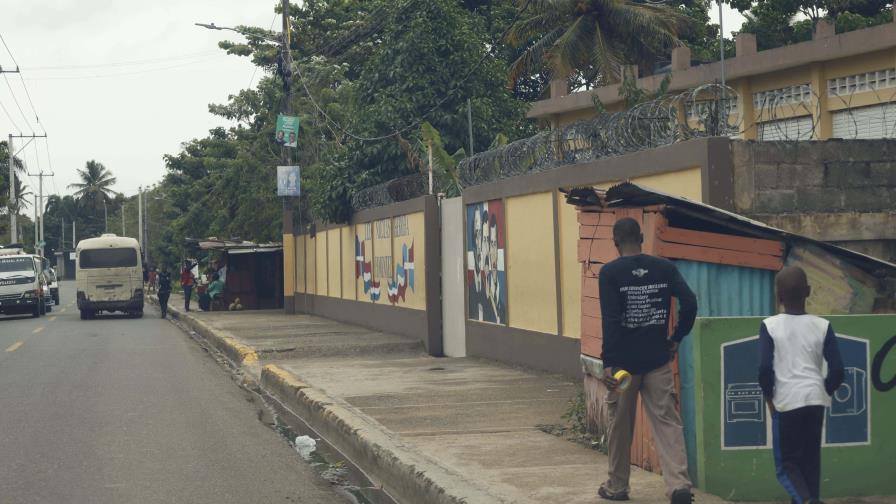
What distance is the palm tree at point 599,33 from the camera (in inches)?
1283

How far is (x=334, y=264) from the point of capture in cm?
2850

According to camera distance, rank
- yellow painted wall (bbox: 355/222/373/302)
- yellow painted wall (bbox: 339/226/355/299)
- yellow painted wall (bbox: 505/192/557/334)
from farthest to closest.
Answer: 1. yellow painted wall (bbox: 339/226/355/299)
2. yellow painted wall (bbox: 355/222/373/302)
3. yellow painted wall (bbox: 505/192/557/334)

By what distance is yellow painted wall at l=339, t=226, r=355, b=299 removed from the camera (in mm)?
25984

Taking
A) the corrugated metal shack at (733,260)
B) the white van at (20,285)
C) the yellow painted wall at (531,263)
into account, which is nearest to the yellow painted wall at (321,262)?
the white van at (20,285)

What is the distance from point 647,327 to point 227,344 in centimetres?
1554

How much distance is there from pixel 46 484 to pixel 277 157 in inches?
1296

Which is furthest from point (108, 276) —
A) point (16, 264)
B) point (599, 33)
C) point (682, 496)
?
point (682, 496)

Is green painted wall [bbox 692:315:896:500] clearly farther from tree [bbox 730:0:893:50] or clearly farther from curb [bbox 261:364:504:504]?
tree [bbox 730:0:893:50]

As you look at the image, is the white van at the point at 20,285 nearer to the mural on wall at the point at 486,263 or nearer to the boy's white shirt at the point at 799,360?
the mural on wall at the point at 486,263

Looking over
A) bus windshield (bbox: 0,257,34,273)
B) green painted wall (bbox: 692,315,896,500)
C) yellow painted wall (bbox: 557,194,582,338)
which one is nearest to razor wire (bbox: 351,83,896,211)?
yellow painted wall (bbox: 557,194,582,338)

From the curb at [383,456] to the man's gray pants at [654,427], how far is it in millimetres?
718

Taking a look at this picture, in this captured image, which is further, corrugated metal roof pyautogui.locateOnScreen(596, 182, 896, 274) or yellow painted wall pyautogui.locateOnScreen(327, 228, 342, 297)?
yellow painted wall pyautogui.locateOnScreen(327, 228, 342, 297)

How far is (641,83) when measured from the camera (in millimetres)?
28172

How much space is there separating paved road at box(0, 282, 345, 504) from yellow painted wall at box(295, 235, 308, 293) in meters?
13.6
